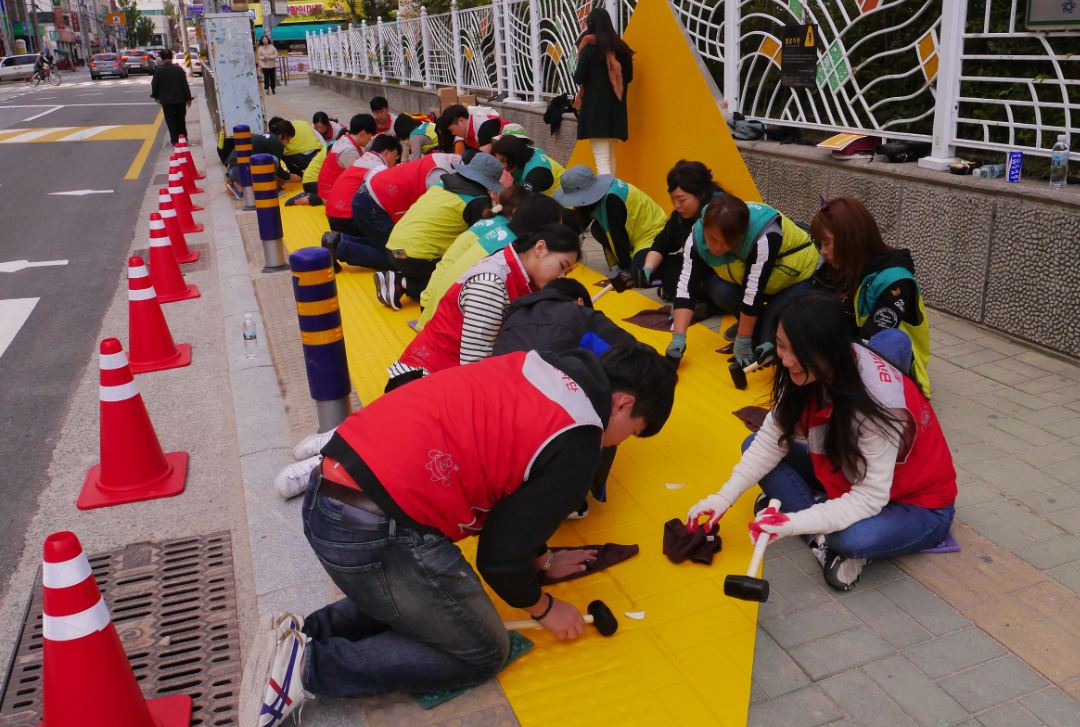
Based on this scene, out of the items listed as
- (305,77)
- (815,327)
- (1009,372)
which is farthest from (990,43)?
(305,77)

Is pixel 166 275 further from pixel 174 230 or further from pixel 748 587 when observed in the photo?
pixel 748 587

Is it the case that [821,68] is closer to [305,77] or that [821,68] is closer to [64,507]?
[64,507]

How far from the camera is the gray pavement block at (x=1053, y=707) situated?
7.44 feet

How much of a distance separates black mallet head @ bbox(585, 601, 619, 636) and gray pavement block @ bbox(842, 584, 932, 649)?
74 cm

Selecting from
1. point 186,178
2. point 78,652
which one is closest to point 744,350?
point 78,652

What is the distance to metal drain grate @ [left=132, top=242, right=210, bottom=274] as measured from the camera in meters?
7.64

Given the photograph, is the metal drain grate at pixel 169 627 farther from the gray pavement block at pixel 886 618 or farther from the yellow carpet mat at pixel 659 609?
the gray pavement block at pixel 886 618

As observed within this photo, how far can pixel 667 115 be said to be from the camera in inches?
290

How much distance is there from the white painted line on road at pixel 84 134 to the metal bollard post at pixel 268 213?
12.4 metres

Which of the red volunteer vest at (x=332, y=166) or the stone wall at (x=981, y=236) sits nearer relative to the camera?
the stone wall at (x=981, y=236)

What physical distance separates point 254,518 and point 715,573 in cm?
177

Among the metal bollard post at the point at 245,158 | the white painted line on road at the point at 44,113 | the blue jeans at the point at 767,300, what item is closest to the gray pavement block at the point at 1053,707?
the blue jeans at the point at 767,300

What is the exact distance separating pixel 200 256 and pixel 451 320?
5.20 m

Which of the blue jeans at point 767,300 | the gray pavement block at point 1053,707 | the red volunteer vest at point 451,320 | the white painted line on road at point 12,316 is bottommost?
the gray pavement block at point 1053,707
